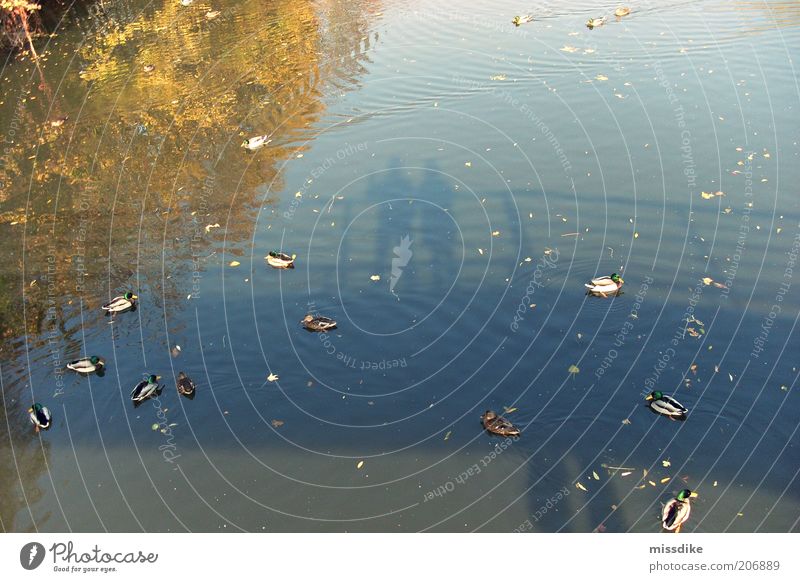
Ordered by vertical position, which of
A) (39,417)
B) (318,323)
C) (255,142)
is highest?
(255,142)

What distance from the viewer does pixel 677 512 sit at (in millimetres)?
12266

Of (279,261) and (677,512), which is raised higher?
(279,261)

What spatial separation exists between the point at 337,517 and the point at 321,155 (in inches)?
559

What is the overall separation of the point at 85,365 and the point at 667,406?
40.1 ft

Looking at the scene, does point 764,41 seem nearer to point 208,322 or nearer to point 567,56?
point 567,56

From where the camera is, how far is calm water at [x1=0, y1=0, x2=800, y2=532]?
1352cm

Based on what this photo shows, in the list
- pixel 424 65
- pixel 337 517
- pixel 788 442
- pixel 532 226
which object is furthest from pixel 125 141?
pixel 788 442

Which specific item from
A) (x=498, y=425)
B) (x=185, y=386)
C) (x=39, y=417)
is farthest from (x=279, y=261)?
(x=498, y=425)

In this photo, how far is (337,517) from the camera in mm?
13039

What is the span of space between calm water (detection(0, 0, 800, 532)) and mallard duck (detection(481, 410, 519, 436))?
23 centimetres

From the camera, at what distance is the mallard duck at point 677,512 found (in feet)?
39.8

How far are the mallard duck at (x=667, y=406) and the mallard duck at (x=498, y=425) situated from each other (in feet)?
8.83

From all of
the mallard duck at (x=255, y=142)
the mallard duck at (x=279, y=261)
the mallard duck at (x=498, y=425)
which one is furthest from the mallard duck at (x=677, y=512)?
the mallard duck at (x=255, y=142)
